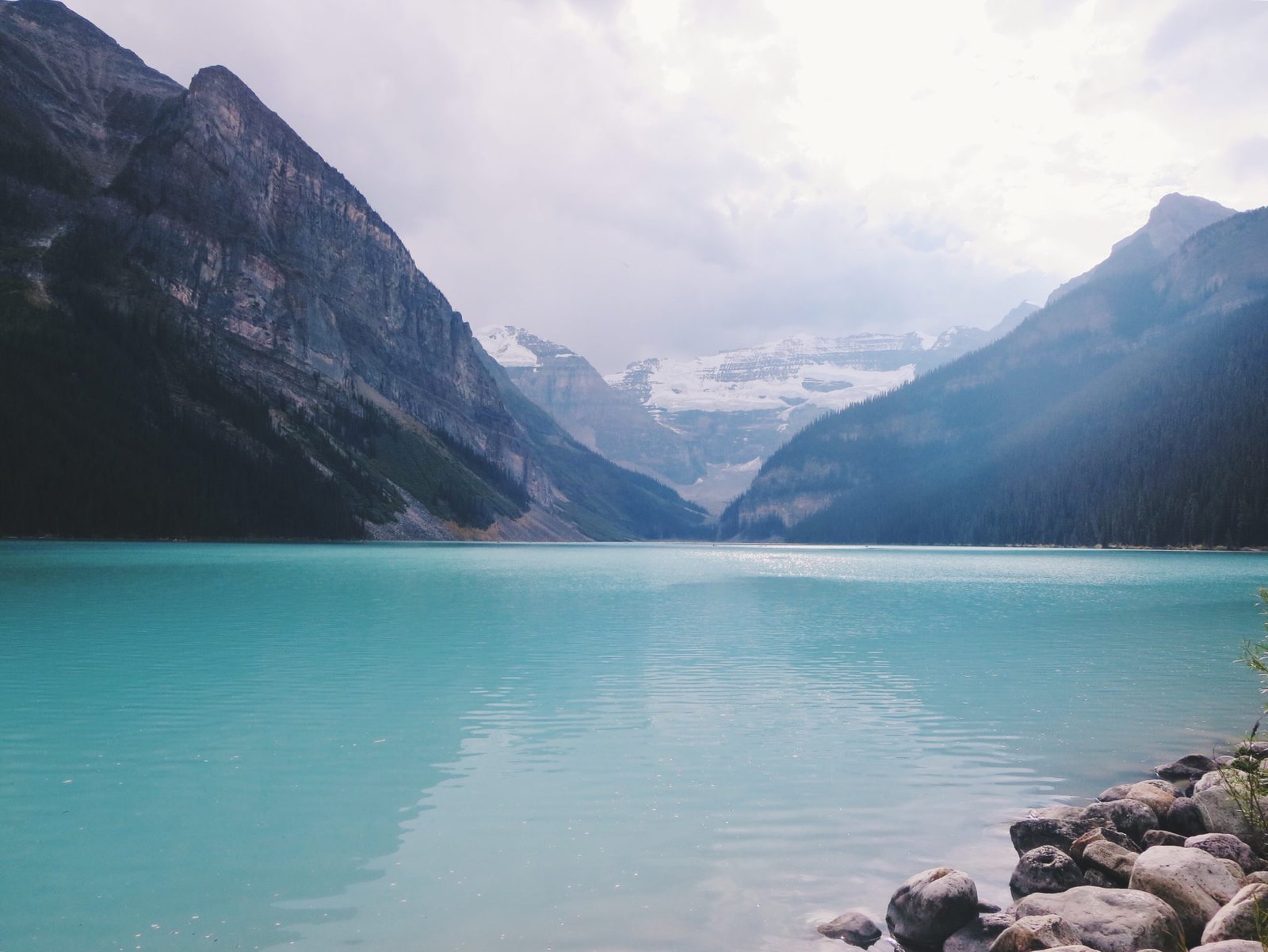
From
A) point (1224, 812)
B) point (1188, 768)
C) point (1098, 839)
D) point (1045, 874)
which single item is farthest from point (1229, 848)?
point (1188, 768)

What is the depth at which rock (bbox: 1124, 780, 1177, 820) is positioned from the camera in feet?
45.0

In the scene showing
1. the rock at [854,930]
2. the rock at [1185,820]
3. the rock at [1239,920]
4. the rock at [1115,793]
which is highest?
the rock at [1239,920]

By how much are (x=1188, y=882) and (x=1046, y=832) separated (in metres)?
2.60

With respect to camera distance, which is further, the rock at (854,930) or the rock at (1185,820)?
the rock at (1185,820)

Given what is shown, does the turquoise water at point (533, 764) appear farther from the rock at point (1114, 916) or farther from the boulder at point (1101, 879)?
the rock at point (1114, 916)

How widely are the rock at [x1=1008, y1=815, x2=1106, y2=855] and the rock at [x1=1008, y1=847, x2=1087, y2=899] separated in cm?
91

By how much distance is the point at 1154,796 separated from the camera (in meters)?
14.0

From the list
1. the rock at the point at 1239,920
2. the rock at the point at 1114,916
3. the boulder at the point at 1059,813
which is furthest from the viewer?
the boulder at the point at 1059,813

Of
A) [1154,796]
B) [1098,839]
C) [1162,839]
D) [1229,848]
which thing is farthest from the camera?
[1154,796]

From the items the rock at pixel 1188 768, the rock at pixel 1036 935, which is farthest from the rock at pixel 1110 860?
the rock at pixel 1188 768

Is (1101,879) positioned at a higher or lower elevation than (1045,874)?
lower

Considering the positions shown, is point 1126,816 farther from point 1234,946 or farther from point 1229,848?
point 1234,946

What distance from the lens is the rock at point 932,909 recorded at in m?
10.2

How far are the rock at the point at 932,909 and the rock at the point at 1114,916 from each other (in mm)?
652
